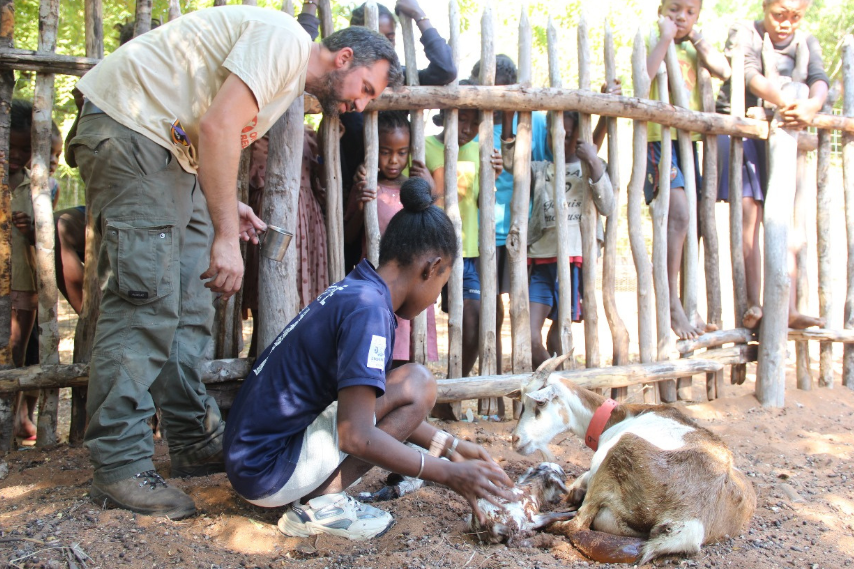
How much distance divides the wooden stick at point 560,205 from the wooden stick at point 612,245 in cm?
35

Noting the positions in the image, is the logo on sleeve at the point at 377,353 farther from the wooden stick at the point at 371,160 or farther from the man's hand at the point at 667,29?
the man's hand at the point at 667,29

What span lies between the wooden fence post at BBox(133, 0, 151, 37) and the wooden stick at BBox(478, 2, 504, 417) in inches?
81.4

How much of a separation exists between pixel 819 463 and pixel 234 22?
3.97 meters

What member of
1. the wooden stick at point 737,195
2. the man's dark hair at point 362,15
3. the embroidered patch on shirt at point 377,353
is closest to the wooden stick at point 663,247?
the wooden stick at point 737,195

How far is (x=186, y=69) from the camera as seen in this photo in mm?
2943

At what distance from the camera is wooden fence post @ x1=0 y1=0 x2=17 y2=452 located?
12.0ft

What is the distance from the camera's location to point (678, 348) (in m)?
5.28

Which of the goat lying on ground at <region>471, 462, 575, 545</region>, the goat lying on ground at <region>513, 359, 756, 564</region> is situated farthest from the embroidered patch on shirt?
the goat lying on ground at <region>513, 359, 756, 564</region>

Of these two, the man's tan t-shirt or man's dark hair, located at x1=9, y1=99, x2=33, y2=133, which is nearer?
the man's tan t-shirt

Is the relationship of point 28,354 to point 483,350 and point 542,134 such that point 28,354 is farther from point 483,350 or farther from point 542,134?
point 542,134

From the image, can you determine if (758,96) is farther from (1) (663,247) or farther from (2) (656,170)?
(1) (663,247)

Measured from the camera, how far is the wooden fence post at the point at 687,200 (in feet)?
17.3

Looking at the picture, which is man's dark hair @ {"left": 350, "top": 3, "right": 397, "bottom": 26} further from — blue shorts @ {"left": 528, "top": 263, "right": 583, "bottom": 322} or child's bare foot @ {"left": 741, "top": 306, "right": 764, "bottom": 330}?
child's bare foot @ {"left": 741, "top": 306, "right": 764, "bottom": 330}

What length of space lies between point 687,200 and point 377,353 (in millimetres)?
3772
